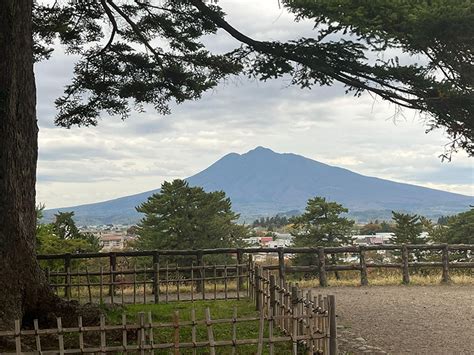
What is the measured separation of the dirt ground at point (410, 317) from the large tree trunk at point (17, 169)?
13.4ft

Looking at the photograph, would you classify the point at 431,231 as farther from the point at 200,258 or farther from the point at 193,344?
the point at 193,344

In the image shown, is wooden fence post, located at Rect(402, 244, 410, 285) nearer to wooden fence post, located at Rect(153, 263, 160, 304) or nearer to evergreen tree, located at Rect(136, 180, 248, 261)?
wooden fence post, located at Rect(153, 263, 160, 304)

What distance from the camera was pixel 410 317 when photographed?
9.53 m

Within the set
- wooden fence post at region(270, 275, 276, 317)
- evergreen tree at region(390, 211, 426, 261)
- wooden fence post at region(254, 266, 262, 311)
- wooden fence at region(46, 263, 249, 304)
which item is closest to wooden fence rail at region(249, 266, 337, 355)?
wooden fence post at region(270, 275, 276, 317)

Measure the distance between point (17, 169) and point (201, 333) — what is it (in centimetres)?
328

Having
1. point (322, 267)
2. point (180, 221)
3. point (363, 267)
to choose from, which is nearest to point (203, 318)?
point (322, 267)

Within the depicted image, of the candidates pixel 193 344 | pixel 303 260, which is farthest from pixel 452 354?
pixel 303 260

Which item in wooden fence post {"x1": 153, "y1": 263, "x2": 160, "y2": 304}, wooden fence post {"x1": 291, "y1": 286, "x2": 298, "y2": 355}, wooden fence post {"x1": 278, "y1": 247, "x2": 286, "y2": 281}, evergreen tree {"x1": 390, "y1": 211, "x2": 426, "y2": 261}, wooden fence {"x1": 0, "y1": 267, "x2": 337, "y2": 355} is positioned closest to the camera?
wooden fence {"x1": 0, "y1": 267, "x2": 337, "y2": 355}

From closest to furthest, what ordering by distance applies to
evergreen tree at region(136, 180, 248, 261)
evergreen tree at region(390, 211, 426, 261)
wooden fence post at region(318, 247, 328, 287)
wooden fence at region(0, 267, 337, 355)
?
wooden fence at region(0, 267, 337, 355) → wooden fence post at region(318, 247, 328, 287) → evergreen tree at region(390, 211, 426, 261) → evergreen tree at region(136, 180, 248, 261)

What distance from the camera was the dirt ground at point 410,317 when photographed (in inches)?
294

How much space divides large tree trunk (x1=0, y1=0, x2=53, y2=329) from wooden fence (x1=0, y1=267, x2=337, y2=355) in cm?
68

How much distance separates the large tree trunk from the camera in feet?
20.7

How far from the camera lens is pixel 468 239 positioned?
26.1 meters

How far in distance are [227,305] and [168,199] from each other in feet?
62.4
